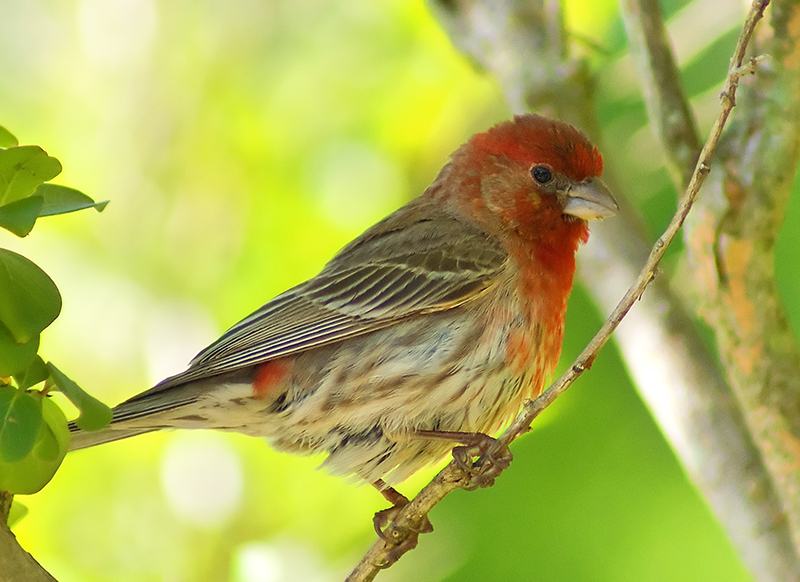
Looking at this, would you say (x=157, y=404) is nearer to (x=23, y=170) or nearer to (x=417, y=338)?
(x=417, y=338)

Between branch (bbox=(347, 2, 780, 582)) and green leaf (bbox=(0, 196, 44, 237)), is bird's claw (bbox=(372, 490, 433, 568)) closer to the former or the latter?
branch (bbox=(347, 2, 780, 582))

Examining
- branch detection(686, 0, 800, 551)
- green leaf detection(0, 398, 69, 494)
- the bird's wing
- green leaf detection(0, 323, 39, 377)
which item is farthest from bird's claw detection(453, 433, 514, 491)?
green leaf detection(0, 323, 39, 377)

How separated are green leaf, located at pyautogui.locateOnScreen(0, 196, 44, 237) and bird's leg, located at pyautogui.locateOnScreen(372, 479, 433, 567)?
51.9 inches

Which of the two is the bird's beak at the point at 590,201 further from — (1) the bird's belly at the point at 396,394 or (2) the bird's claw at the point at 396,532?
(2) the bird's claw at the point at 396,532

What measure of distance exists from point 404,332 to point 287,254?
2.64 ft

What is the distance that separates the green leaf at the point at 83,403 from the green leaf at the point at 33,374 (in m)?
0.01

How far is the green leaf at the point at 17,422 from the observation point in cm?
129

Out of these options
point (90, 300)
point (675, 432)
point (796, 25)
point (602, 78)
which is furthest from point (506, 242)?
point (90, 300)

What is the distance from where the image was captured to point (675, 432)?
2.75 metres

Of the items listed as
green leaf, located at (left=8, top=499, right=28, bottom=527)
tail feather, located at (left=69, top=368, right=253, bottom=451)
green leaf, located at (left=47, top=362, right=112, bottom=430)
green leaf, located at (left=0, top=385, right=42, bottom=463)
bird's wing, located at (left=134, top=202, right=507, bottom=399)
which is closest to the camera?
green leaf, located at (left=0, top=385, right=42, bottom=463)

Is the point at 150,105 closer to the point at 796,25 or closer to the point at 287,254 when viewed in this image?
the point at 287,254

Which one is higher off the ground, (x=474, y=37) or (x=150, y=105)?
(x=474, y=37)

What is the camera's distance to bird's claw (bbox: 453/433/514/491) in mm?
2148

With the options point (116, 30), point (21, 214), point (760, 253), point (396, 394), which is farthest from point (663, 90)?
point (116, 30)
